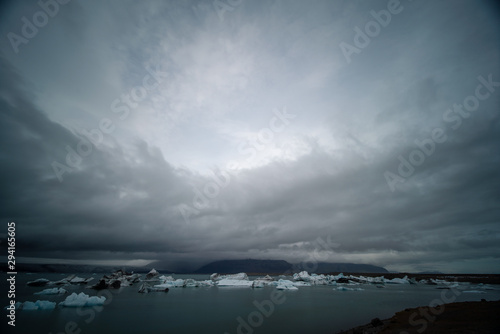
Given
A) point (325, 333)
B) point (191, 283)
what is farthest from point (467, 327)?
point (191, 283)

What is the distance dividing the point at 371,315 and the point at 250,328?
14375 mm

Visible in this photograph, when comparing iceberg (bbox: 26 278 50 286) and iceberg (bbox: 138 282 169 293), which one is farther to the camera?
iceberg (bbox: 26 278 50 286)

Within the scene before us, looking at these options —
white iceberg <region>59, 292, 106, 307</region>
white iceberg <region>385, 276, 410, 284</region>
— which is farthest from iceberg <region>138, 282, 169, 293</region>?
white iceberg <region>385, 276, 410, 284</region>

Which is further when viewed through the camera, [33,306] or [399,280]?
[399,280]

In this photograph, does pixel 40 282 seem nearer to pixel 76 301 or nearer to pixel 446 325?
pixel 76 301

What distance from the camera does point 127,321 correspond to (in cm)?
2092

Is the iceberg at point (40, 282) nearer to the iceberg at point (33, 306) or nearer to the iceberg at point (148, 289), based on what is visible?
the iceberg at point (148, 289)

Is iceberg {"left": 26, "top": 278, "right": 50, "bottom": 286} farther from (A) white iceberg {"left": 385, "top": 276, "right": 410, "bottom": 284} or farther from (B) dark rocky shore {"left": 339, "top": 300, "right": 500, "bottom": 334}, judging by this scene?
(A) white iceberg {"left": 385, "top": 276, "right": 410, "bottom": 284}

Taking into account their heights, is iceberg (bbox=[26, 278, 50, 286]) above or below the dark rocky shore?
below

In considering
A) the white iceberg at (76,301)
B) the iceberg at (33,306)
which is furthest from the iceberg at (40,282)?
the iceberg at (33,306)

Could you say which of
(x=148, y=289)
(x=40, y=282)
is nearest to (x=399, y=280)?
(x=148, y=289)

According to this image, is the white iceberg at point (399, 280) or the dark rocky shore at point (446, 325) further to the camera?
the white iceberg at point (399, 280)

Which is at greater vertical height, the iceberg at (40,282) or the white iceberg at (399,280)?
the white iceberg at (399,280)

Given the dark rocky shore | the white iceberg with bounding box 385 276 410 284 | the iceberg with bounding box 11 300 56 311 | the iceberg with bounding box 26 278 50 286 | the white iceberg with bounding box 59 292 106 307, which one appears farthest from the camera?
the white iceberg with bounding box 385 276 410 284
